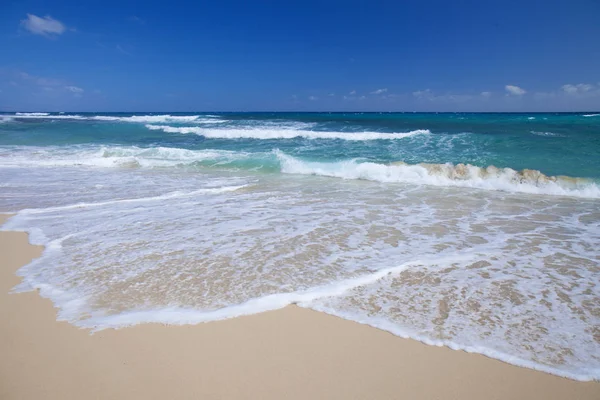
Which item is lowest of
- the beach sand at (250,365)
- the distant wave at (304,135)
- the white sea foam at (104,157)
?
the beach sand at (250,365)

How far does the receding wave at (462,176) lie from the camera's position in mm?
8914

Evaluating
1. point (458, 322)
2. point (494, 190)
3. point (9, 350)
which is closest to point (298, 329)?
point (458, 322)

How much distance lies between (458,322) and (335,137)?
2055 centimetres

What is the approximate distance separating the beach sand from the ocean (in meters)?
0.16

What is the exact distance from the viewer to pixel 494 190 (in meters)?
9.27

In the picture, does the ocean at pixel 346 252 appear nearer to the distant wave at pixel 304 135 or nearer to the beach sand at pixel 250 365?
the beach sand at pixel 250 365

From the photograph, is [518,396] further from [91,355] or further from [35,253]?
[35,253]

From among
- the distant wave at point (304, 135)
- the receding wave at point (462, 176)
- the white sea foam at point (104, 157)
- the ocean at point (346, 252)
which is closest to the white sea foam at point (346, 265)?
the ocean at point (346, 252)

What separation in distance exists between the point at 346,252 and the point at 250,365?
230 centimetres

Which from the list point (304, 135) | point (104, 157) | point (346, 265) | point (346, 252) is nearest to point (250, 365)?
point (346, 265)

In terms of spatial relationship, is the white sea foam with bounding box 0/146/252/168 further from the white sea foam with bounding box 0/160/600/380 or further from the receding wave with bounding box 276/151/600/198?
the white sea foam with bounding box 0/160/600/380

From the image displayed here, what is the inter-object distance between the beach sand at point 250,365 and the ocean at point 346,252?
156mm

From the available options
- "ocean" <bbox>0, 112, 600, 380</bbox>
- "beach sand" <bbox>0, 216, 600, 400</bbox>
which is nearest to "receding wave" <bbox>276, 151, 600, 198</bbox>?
"ocean" <bbox>0, 112, 600, 380</bbox>

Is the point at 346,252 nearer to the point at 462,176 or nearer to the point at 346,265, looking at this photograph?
the point at 346,265
